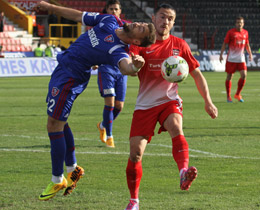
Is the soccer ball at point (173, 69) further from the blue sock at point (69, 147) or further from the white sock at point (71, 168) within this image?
the white sock at point (71, 168)

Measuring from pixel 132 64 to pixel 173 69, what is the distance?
48 cm

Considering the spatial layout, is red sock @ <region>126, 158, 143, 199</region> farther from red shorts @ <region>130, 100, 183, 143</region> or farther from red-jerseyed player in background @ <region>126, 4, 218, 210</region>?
red shorts @ <region>130, 100, 183, 143</region>

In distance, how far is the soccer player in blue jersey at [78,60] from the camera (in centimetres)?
605

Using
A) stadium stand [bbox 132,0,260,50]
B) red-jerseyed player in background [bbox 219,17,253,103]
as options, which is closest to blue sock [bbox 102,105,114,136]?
red-jerseyed player in background [bbox 219,17,253,103]

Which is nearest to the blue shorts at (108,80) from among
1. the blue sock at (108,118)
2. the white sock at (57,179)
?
the blue sock at (108,118)

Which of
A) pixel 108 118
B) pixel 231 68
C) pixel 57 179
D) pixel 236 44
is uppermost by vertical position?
pixel 57 179

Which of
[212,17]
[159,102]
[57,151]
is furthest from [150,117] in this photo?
[212,17]

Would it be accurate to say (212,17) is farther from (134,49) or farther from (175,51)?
(134,49)

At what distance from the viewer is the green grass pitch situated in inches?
246

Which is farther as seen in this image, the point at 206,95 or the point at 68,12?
the point at 68,12

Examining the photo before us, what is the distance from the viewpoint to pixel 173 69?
5.96 meters

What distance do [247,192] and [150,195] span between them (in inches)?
41.0

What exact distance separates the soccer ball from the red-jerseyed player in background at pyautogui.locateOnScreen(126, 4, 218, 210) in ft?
0.72

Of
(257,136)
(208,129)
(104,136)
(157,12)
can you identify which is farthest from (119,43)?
(208,129)
